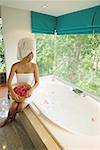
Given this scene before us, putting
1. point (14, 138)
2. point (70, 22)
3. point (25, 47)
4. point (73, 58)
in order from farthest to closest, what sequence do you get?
point (73, 58), point (70, 22), point (25, 47), point (14, 138)

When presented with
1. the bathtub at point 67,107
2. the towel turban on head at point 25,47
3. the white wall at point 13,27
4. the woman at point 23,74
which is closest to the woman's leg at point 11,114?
the woman at point 23,74

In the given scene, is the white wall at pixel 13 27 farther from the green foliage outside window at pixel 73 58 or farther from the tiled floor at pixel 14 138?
the tiled floor at pixel 14 138

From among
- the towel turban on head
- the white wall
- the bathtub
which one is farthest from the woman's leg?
the white wall

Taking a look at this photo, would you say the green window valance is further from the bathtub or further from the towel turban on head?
the bathtub

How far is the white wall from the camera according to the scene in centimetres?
274

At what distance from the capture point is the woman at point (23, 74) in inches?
85.7

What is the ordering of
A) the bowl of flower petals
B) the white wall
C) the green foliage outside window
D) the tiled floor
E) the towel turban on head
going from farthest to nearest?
the white wall
the green foliage outside window
the bowl of flower petals
the towel turban on head
the tiled floor

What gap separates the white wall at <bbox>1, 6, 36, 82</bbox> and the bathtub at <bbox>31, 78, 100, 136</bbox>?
0.99 meters

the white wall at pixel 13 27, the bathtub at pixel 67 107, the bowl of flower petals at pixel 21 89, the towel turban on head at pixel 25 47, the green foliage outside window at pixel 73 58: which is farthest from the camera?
the white wall at pixel 13 27

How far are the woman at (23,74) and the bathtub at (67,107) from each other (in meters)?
0.21

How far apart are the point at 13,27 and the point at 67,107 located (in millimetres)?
2003

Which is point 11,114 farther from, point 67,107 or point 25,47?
point 25,47

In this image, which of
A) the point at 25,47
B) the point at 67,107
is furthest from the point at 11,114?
the point at 25,47

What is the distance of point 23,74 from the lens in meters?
2.39
